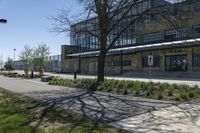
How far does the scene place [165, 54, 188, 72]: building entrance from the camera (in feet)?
143

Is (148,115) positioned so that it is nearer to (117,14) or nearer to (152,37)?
(117,14)

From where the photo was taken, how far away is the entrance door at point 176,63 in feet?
143

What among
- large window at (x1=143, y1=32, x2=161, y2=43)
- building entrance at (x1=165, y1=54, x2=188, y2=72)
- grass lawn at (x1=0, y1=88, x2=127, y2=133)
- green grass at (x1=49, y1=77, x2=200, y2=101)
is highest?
large window at (x1=143, y1=32, x2=161, y2=43)

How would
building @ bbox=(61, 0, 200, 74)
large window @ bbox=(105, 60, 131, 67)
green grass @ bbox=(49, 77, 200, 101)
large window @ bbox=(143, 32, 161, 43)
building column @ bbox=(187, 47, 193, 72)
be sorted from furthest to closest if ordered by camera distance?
1. large window @ bbox=(105, 60, 131, 67)
2. large window @ bbox=(143, 32, 161, 43)
3. building column @ bbox=(187, 47, 193, 72)
4. building @ bbox=(61, 0, 200, 74)
5. green grass @ bbox=(49, 77, 200, 101)

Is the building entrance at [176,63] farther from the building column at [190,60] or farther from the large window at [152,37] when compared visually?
the large window at [152,37]

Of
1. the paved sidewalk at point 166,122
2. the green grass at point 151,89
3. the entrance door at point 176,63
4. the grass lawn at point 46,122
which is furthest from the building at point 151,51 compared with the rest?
the paved sidewalk at point 166,122

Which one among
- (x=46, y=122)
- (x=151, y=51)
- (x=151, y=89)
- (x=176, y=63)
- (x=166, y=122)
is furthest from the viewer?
(x=151, y=51)

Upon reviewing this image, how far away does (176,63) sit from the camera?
147ft

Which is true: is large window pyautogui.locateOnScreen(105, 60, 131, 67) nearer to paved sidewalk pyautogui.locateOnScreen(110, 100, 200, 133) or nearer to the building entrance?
the building entrance

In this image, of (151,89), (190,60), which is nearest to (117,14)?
(151,89)

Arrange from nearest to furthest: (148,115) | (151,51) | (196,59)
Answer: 1. (148,115)
2. (196,59)
3. (151,51)

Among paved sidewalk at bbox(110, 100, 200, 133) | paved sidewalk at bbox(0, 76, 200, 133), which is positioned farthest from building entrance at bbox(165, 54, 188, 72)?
paved sidewalk at bbox(110, 100, 200, 133)

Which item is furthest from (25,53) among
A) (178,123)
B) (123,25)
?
(178,123)

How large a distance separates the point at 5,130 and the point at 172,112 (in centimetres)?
577
